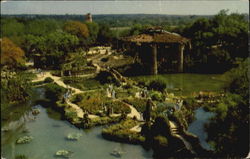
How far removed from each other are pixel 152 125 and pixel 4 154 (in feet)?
27.7

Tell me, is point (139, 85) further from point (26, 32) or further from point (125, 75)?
point (26, 32)

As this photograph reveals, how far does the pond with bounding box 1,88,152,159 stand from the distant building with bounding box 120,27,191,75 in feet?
47.9

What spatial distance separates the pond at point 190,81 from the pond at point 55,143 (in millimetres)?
10711

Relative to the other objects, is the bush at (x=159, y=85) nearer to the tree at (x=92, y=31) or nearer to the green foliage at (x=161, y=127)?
the green foliage at (x=161, y=127)

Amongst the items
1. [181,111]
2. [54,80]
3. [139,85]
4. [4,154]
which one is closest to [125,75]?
[139,85]

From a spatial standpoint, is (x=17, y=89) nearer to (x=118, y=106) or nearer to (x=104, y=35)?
(x=118, y=106)

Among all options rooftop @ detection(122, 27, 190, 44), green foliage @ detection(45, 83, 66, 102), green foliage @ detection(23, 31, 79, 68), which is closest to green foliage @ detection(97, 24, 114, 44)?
green foliage @ detection(23, 31, 79, 68)

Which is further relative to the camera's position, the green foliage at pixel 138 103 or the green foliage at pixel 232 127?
the green foliage at pixel 138 103

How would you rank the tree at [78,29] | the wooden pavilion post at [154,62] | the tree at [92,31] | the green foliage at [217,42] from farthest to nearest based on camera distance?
the tree at [92,31] → the tree at [78,29] → the green foliage at [217,42] → the wooden pavilion post at [154,62]

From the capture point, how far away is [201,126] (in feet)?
72.4

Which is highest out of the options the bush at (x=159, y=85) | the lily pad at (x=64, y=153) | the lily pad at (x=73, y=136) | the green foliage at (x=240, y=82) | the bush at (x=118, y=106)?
the green foliage at (x=240, y=82)

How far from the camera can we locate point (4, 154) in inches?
712

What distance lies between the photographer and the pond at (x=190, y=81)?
1236 inches

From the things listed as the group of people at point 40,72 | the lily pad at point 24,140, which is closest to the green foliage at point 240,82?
the lily pad at point 24,140
